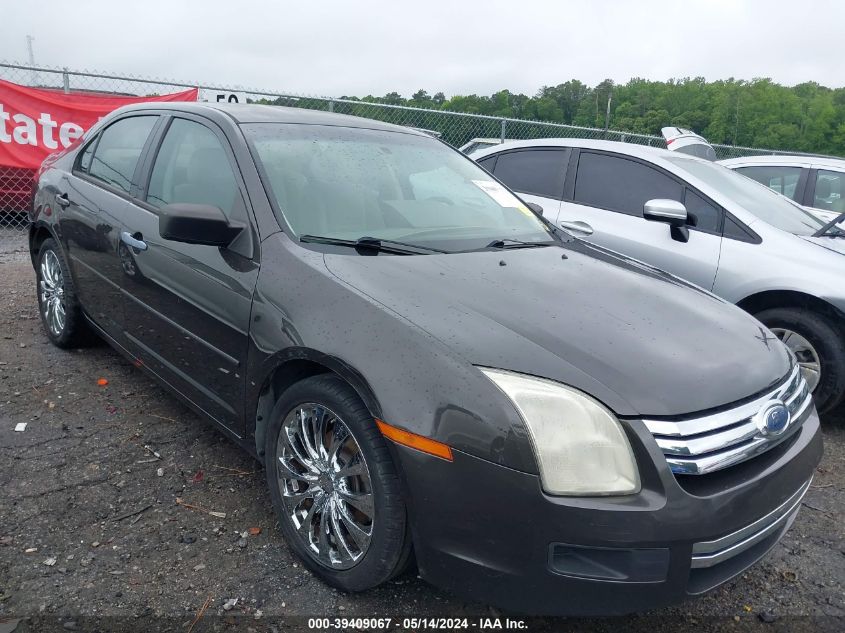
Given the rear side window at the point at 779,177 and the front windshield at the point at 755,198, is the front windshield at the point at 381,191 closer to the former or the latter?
the front windshield at the point at 755,198

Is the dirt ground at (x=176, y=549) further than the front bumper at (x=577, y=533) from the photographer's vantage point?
Yes

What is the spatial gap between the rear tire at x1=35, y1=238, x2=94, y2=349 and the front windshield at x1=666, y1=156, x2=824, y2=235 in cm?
421

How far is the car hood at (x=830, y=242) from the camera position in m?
4.12

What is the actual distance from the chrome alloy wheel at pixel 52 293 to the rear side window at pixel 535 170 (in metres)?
3.41

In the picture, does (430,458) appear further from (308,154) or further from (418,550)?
(308,154)

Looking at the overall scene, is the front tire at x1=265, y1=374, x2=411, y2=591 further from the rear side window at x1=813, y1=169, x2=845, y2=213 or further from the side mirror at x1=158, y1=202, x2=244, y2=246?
the rear side window at x1=813, y1=169, x2=845, y2=213

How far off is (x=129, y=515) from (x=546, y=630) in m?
1.67

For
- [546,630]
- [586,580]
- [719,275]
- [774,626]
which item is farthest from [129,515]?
[719,275]

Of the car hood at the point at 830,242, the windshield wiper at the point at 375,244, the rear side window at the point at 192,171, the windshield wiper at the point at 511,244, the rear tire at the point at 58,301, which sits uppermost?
the rear side window at the point at 192,171

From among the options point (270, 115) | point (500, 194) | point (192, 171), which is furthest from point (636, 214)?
point (192, 171)

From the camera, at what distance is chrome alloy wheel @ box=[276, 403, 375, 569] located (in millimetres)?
2148

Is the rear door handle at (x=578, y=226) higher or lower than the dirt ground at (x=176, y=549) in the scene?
higher

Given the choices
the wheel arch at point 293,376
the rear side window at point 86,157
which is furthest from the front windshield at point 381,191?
the rear side window at point 86,157

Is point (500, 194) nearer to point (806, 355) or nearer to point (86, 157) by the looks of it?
point (806, 355)
